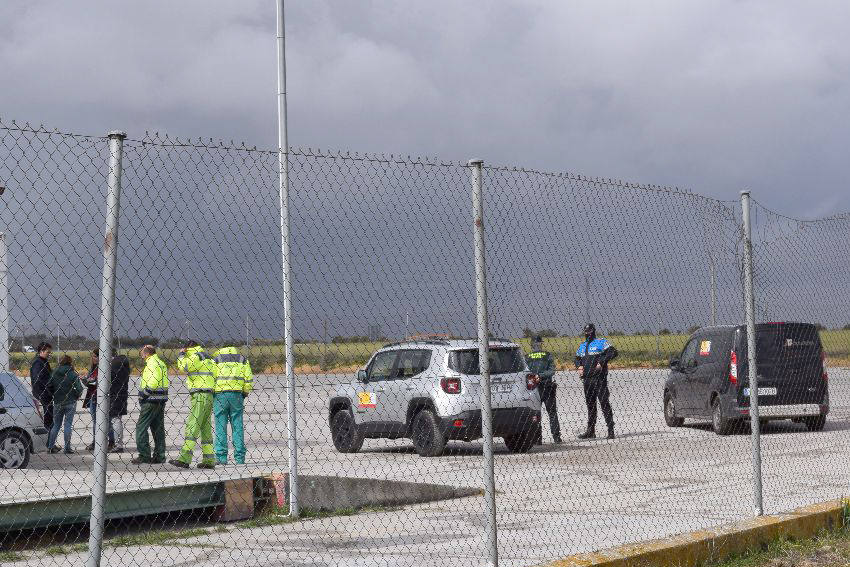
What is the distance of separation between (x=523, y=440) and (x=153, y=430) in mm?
5619

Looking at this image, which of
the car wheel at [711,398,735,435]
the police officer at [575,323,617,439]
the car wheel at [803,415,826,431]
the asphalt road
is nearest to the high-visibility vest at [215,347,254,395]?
the asphalt road

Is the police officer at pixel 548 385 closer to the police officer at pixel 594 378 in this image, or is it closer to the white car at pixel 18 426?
the police officer at pixel 594 378

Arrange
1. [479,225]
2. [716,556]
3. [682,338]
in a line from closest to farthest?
[479,225]
[716,556]
[682,338]

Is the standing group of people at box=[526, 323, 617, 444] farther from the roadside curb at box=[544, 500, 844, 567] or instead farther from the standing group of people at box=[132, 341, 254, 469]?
the roadside curb at box=[544, 500, 844, 567]

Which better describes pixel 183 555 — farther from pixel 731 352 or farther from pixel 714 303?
pixel 731 352

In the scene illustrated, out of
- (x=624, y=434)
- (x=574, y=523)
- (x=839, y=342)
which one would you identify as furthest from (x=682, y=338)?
(x=624, y=434)

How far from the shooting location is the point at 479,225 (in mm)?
6734

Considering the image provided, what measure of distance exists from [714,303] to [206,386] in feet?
25.4

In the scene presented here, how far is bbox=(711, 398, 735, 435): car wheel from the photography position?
19.2 meters

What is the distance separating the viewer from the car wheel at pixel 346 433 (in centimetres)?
1800

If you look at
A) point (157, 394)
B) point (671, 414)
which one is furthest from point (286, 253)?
point (671, 414)

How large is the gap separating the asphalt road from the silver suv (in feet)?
1.30

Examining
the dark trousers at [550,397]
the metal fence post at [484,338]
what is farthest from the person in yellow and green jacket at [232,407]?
the metal fence post at [484,338]

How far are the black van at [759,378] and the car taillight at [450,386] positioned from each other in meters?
3.65
